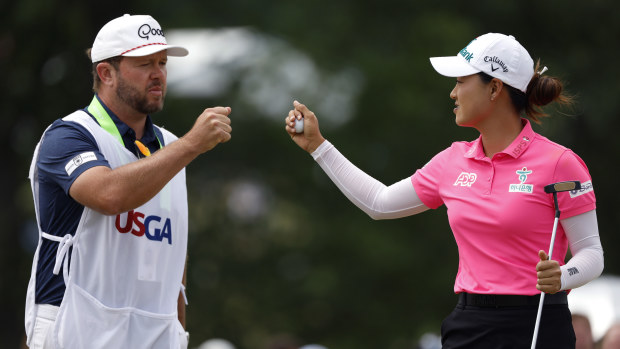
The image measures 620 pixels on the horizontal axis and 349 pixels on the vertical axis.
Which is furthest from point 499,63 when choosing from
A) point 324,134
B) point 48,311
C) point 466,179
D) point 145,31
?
point 324,134

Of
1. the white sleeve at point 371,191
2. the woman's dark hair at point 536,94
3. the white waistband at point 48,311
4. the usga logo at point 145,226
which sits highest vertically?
the woman's dark hair at point 536,94

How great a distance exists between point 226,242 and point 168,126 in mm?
2987

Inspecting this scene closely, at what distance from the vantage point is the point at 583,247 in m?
4.68

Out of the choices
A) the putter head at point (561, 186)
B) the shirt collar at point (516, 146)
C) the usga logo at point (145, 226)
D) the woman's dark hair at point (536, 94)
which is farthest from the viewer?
the usga logo at point (145, 226)

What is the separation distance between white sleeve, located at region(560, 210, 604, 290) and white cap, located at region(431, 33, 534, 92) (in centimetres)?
67

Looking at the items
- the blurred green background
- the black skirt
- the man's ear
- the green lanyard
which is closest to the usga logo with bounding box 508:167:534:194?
the black skirt

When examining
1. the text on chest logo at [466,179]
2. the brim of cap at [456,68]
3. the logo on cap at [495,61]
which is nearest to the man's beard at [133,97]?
the brim of cap at [456,68]

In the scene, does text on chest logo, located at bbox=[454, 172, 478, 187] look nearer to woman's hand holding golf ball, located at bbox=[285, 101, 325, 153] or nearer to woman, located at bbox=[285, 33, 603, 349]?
woman, located at bbox=[285, 33, 603, 349]

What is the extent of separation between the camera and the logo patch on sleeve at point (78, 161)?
489cm

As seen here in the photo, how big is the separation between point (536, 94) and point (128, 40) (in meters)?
2.02

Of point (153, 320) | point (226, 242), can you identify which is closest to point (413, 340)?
point (226, 242)

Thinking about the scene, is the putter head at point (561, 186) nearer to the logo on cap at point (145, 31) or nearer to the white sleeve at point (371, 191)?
the white sleeve at point (371, 191)

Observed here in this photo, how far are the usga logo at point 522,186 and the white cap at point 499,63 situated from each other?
1.40 feet

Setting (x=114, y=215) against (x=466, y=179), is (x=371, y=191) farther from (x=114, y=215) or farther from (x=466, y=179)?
(x=114, y=215)
